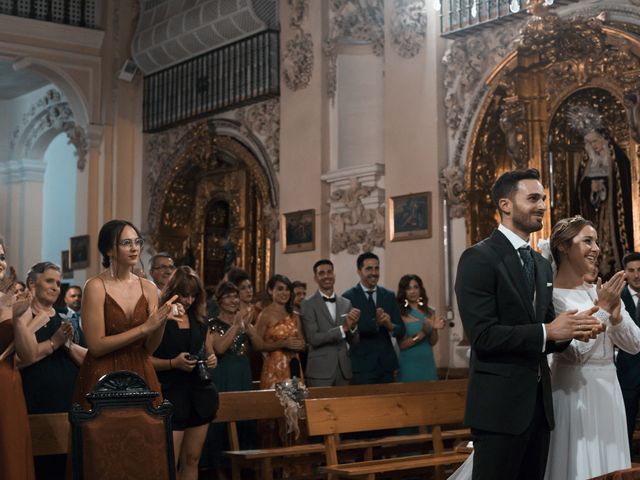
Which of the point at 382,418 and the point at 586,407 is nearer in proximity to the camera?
the point at 586,407

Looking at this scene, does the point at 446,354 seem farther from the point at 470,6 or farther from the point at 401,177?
the point at 470,6

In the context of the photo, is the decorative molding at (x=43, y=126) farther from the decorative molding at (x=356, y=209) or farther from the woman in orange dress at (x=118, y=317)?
the woman in orange dress at (x=118, y=317)

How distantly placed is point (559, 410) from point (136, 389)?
6.15ft

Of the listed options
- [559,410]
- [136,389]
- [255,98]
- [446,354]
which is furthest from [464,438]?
[255,98]

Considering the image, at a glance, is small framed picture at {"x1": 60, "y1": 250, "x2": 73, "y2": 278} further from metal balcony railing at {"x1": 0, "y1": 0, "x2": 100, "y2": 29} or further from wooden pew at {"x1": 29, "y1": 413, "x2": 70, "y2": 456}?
Answer: wooden pew at {"x1": 29, "y1": 413, "x2": 70, "y2": 456}

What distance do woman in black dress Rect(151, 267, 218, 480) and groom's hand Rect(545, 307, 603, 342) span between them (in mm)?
2310

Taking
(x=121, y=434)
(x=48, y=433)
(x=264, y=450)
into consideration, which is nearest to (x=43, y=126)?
(x=264, y=450)

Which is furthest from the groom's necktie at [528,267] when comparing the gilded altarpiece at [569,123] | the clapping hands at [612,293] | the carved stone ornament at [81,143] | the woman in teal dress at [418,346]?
the carved stone ornament at [81,143]

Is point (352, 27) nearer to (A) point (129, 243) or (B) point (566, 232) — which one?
(A) point (129, 243)

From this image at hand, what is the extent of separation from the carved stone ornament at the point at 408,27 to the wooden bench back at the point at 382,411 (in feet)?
17.6

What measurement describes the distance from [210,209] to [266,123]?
2.44m

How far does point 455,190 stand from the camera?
11500 mm

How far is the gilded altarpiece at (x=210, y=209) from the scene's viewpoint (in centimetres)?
1580

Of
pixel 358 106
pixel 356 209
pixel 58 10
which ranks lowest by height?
pixel 356 209
